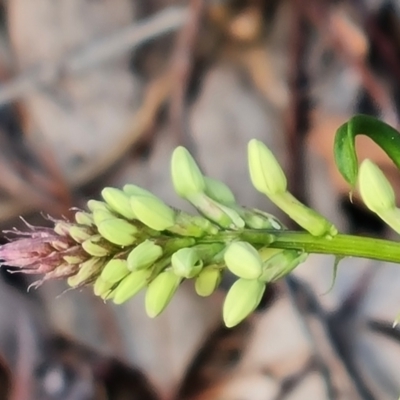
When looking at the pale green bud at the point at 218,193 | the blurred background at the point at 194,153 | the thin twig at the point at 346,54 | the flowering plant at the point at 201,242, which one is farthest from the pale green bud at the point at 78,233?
the thin twig at the point at 346,54

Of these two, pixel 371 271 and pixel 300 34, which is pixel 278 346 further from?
pixel 300 34

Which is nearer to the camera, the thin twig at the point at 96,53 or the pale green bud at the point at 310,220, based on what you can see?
the pale green bud at the point at 310,220

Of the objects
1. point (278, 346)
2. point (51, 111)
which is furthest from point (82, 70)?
point (278, 346)

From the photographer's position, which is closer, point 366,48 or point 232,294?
point 232,294

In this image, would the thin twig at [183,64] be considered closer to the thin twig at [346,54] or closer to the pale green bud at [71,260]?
the thin twig at [346,54]

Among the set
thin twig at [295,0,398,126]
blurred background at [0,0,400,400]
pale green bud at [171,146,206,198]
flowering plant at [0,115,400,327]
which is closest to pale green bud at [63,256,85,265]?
flowering plant at [0,115,400,327]

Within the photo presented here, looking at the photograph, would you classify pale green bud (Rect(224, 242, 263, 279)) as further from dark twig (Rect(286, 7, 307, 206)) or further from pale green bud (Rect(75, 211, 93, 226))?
dark twig (Rect(286, 7, 307, 206))
